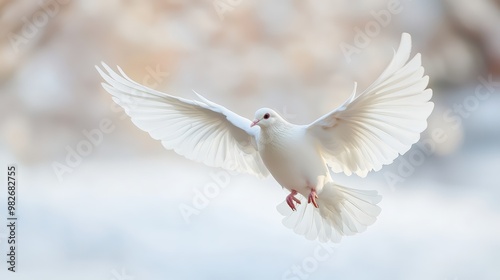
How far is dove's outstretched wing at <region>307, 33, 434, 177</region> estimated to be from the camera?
2.48 meters

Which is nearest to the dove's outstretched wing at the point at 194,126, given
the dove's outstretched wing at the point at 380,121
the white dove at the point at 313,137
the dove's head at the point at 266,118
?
the white dove at the point at 313,137

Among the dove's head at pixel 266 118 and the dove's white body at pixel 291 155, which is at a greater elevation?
the dove's head at pixel 266 118

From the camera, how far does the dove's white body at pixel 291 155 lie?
2840 millimetres

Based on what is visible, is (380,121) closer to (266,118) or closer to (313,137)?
(313,137)

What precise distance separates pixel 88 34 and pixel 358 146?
205cm

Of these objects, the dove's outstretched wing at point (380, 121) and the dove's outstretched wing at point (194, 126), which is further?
the dove's outstretched wing at point (194, 126)

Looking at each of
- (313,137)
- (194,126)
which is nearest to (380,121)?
(313,137)

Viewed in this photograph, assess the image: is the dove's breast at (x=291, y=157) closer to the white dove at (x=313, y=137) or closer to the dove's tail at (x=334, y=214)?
the white dove at (x=313, y=137)

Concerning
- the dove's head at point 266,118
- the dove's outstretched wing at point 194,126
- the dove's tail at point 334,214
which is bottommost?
the dove's tail at point 334,214

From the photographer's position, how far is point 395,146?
2.73 metres

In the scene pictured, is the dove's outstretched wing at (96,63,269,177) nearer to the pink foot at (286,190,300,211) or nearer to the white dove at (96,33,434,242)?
the white dove at (96,33,434,242)

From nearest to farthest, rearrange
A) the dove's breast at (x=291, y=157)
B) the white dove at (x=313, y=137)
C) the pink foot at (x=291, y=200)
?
the white dove at (x=313, y=137), the dove's breast at (x=291, y=157), the pink foot at (x=291, y=200)

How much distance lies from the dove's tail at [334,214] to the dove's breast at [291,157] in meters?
0.15

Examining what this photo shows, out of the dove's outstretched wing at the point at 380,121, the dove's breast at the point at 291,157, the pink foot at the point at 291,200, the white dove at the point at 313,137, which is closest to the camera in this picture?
the dove's outstretched wing at the point at 380,121
